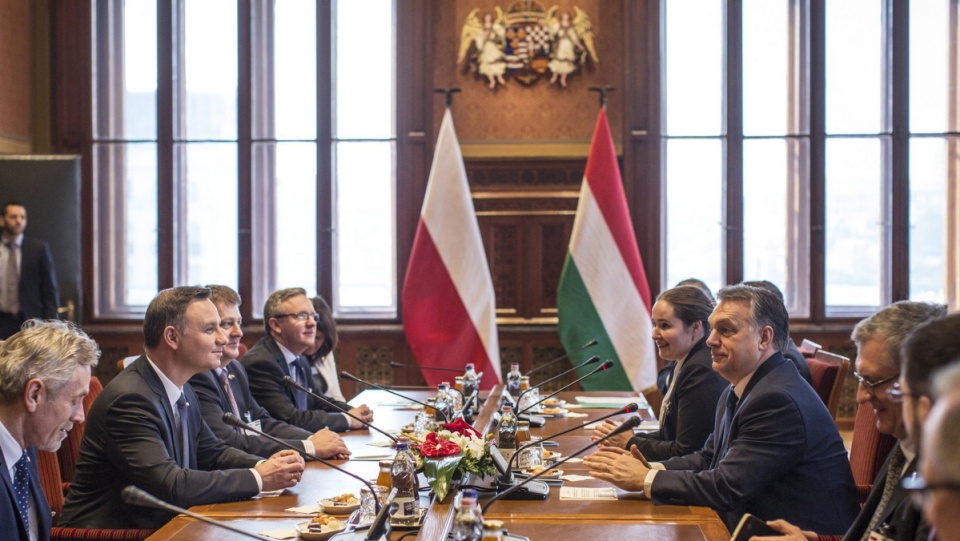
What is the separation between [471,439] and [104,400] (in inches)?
40.8

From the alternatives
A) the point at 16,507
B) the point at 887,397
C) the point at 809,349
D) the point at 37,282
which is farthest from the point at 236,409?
the point at 37,282

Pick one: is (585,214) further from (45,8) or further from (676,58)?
(45,8)

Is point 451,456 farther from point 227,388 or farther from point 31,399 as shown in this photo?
point 227,388

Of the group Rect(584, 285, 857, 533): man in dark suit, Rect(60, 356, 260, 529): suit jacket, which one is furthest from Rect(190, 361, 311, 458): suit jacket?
Rect(584, 285, 857, 533): man in dark suit

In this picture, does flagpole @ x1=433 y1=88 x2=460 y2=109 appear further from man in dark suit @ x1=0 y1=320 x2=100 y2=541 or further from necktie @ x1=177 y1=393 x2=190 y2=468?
man in dark suit @ x1=0 y1=320 x2=100 y2=541

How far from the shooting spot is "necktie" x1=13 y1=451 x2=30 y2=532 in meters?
2.30

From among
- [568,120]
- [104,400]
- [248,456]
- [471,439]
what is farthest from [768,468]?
[568,120]

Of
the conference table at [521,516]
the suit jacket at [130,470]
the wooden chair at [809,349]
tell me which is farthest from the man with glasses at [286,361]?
the wooden chair at [809,349]

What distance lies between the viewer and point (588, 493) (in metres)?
2.91

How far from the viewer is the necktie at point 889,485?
89.3 inches

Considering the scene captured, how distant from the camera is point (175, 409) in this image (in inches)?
119

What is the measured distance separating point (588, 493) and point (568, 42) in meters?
4.99

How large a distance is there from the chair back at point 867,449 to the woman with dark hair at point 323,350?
8.23 ft

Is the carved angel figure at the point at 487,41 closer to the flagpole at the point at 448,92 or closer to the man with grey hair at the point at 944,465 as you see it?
the flagpole at the point at 448,92
